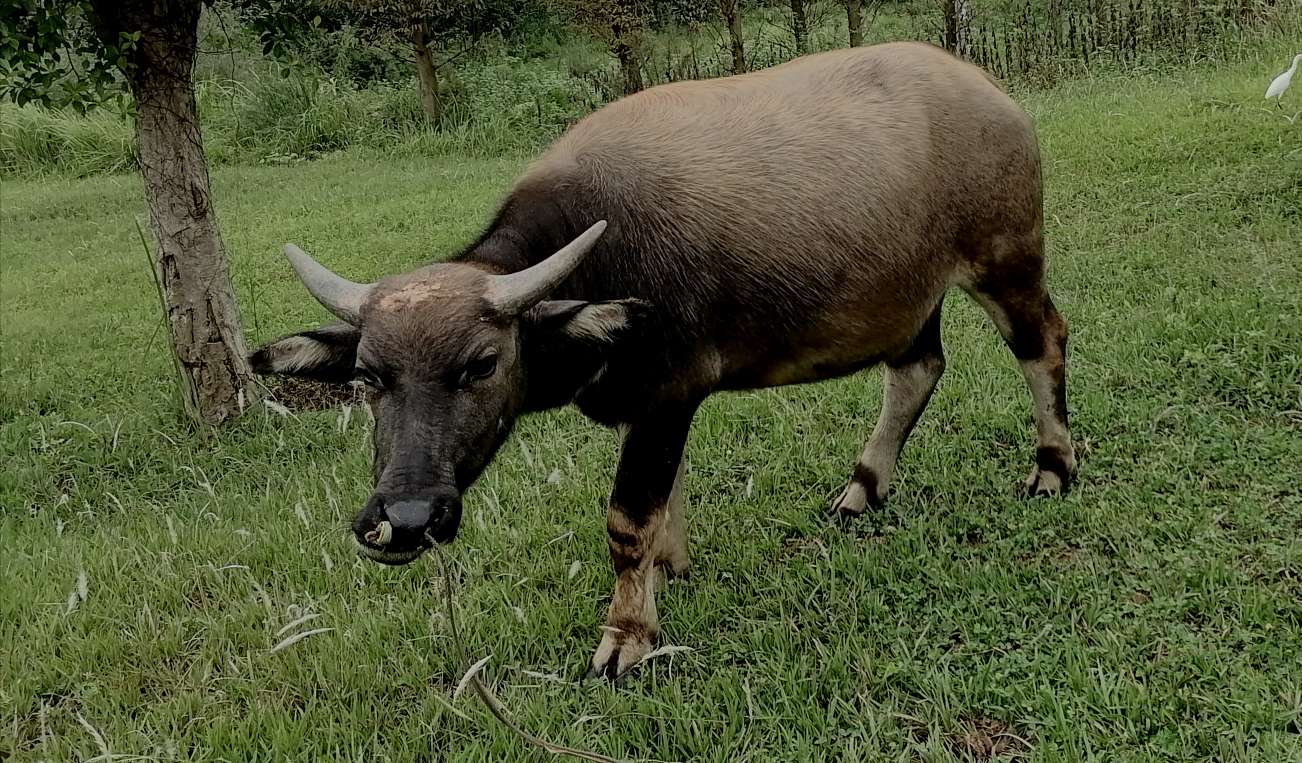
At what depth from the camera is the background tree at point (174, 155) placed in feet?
15.1

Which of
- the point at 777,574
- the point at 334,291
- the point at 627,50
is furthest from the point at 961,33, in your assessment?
the point at 334,291

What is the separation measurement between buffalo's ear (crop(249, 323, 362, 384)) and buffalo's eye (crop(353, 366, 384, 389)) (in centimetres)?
14

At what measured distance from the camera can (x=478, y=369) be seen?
251 cm

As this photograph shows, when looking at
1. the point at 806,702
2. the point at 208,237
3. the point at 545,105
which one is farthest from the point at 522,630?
the point at 545,105

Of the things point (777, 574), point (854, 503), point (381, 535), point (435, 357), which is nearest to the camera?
point (381, 535)

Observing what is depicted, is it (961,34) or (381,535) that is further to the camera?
(961,34)

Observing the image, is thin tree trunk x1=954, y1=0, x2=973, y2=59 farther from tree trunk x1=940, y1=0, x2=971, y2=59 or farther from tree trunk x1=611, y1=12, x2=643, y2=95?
tree trunk x1=611, y1=12, x2=643, y2=95

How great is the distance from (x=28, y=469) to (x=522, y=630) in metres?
3.07

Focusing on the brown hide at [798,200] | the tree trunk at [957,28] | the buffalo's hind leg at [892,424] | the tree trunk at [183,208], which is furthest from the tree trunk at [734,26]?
the buffalo's hind leg at [892,424]

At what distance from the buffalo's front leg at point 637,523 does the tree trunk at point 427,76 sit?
11.2 metres

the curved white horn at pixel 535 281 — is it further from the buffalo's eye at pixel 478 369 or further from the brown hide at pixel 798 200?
the brown hide at pixel 798 200

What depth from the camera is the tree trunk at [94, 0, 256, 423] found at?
15.7 ft

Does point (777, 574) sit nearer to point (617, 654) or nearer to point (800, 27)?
point (617, 654)

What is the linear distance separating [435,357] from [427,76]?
39.0 ft
